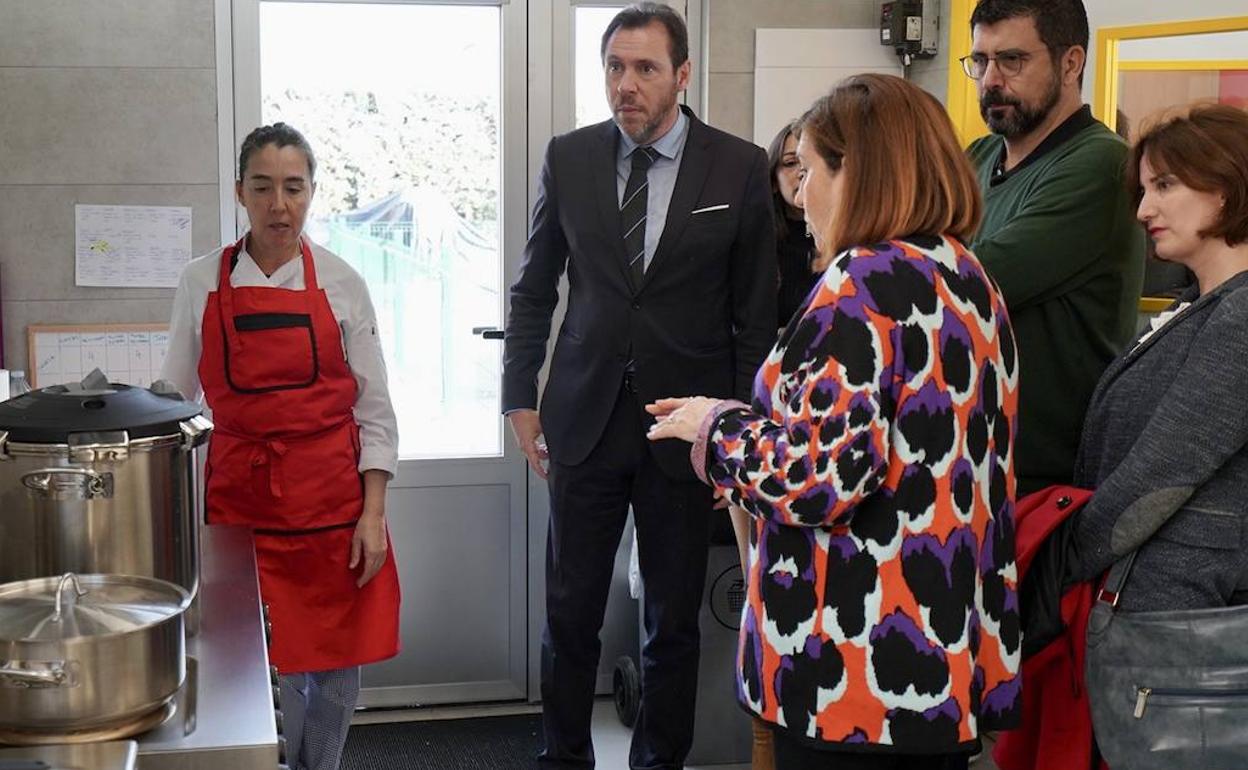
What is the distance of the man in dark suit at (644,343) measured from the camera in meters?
2.98

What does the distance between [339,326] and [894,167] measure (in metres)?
1.27

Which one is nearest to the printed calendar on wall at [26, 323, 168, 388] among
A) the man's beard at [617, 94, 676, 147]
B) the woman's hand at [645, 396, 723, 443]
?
the man's beard at [617, 94, 676, 147]

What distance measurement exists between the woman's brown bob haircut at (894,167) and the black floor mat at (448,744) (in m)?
2.18

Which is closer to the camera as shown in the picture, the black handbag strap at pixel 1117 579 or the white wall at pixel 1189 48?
the black handbag strap at pixel 1117 579

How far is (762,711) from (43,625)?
0.90 m

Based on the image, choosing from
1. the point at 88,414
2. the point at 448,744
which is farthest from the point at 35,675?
the point at 448,744

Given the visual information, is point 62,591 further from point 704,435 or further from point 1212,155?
point 1212,155

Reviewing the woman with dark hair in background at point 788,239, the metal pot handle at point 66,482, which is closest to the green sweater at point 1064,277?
the woman with dark hair in background at point 788,239

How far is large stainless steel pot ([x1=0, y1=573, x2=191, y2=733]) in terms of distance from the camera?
4.40ft

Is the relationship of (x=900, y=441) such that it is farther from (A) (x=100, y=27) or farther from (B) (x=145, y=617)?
(A) (x=100, y=27)

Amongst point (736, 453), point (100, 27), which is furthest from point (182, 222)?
point (736, 453)

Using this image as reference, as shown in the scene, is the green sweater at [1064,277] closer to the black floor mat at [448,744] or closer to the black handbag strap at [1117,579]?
the black handbag strap at [1117,579]

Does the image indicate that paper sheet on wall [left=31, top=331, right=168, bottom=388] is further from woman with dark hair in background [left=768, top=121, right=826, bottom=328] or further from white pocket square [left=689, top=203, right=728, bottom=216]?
woman with dark hair in background [left=768, top=121, right=826, bottom=328]

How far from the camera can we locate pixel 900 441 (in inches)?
67.6
